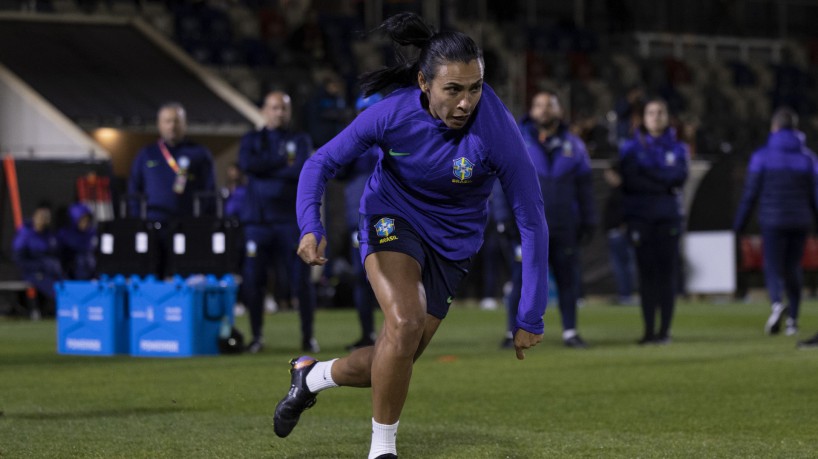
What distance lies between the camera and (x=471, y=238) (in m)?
5.17

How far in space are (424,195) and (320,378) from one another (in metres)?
0.88

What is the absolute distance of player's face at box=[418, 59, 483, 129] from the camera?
4.80 meters

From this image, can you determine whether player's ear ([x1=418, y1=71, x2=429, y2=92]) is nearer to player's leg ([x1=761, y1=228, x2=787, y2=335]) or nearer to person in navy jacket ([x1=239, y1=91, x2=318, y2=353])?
person in navy jacket ([x1=239, y1=91, x2=318, y2=353])

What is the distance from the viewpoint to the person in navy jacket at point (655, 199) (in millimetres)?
11422

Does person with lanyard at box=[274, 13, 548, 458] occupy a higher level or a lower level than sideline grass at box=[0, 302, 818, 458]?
higher

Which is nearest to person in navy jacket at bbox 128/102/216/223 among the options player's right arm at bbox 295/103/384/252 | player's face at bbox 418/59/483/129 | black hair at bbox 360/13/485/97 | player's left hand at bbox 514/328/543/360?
black hair at bbox 360/13/485/97

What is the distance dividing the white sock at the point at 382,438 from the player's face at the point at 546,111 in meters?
6.46

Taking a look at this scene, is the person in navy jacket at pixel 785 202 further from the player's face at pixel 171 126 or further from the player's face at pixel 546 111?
the player's face at pixel 171 126

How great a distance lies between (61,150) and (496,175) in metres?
14.3

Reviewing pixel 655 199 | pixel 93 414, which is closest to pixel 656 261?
pixel 655 199

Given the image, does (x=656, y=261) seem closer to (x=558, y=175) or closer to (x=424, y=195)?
(x=558, y=175)

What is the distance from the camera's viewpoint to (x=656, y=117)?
1150 centimetres

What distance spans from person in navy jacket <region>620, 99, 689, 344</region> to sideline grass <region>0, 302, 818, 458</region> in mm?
604

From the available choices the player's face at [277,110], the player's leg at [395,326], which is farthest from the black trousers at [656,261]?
the player's leg at [395,326]
